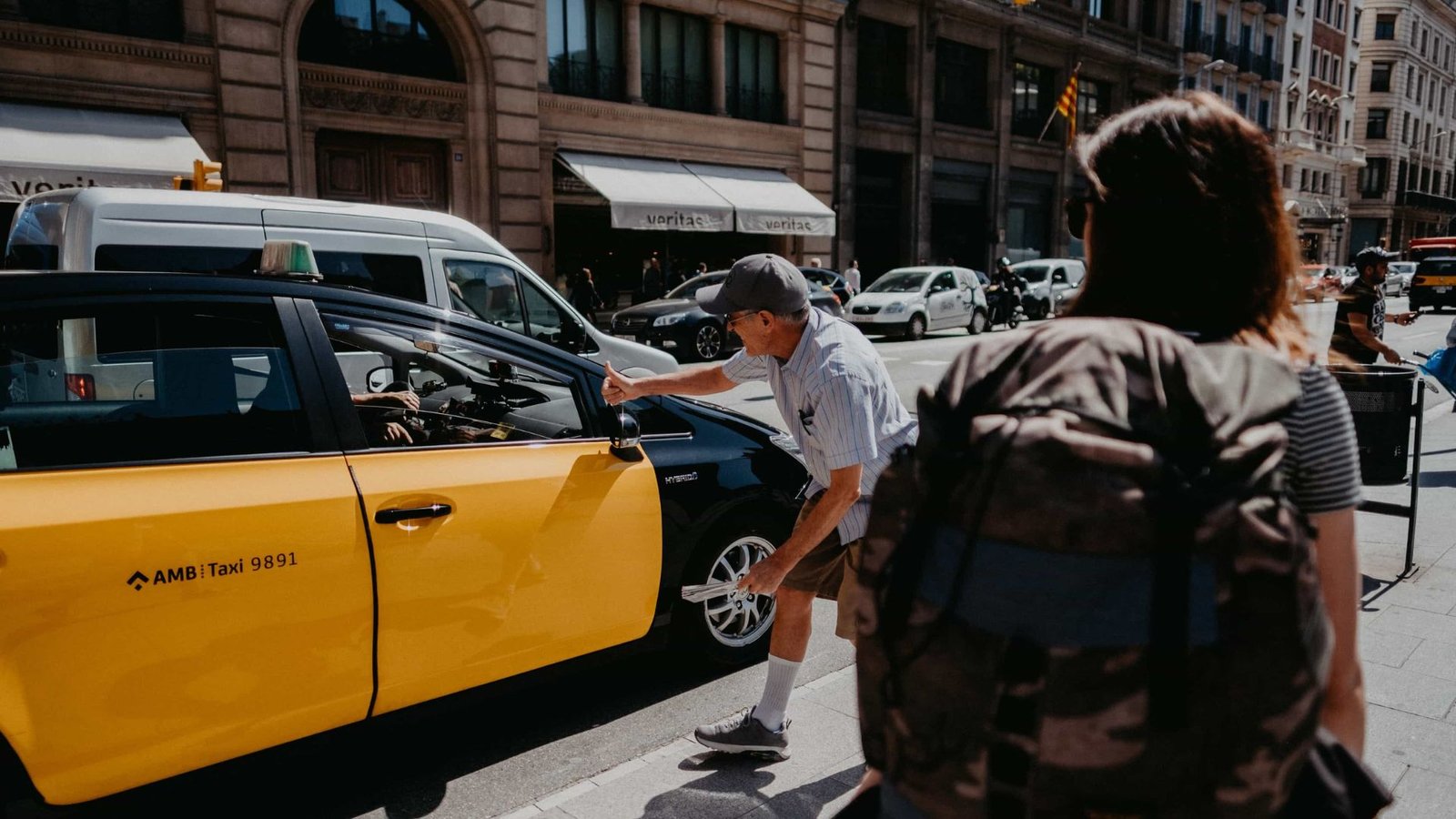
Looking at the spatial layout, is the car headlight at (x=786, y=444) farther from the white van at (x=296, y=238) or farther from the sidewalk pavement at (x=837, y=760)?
the white van at (x=296, y=238)

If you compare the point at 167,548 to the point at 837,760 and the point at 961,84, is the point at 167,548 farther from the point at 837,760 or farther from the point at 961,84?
the point at 961,84

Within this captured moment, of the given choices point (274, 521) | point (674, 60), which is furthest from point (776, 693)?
point (674, 60)

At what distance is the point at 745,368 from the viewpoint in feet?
11.5

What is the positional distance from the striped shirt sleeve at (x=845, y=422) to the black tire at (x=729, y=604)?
3.71 feet

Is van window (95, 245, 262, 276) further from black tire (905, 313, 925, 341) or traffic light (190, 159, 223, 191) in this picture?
black tire (905, 313, 925, 341)

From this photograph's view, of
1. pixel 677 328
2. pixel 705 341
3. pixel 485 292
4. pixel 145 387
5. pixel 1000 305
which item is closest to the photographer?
pixel 145 387

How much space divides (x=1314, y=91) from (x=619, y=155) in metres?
49.4

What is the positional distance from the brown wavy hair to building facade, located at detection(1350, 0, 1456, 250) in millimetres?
75849

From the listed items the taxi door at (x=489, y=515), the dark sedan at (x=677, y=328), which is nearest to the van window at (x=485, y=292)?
the taxi door at (x=489, y=515)

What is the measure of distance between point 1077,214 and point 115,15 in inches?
698

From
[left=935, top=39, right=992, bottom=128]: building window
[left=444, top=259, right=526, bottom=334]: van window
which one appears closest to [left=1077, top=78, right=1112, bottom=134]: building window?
[left=935, top=39, right=992, bottom=128]: building window

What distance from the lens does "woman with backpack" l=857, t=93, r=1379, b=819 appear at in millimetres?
1116

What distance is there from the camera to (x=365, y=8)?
59.2 feet

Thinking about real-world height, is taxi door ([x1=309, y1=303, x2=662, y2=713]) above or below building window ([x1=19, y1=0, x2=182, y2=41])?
below
